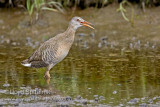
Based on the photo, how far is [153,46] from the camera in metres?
13.1

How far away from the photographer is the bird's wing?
9.95 m

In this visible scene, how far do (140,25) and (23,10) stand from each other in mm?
4170

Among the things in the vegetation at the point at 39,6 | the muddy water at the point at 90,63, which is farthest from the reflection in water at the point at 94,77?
the vegetation at the point at 39,6

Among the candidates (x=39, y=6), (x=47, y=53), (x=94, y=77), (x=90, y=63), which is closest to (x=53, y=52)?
(x=47, y=53)

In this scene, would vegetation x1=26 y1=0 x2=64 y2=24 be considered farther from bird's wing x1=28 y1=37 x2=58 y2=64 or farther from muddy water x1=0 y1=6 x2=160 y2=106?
bird's wing x1=28 y1=37 x2=58 y2=64

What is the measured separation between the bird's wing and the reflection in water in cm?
40

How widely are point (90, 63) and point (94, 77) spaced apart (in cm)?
145

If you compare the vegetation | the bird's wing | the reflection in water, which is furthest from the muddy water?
the bird's wing

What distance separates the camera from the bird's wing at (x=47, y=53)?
995cm

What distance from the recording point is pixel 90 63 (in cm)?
1129

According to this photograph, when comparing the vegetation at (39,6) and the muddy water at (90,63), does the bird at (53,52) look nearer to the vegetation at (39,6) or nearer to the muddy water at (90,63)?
the muddy water at (90,63)

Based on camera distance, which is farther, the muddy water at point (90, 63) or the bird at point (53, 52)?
the bird at point (53, 52)

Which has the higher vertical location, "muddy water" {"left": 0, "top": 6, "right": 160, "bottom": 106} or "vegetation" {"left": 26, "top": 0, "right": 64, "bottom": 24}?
"vegetation" {"left": 26, "top": 0, "right": 64, "bottom": 24}

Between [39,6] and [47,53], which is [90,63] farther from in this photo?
[39,6]
